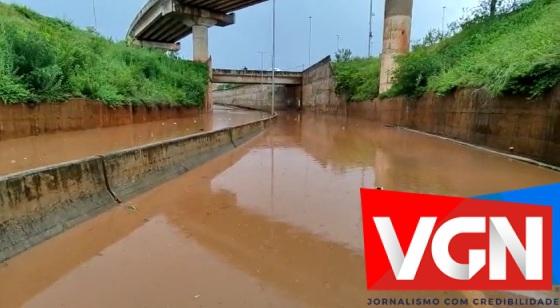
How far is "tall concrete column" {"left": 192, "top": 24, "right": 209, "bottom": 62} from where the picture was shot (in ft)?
107

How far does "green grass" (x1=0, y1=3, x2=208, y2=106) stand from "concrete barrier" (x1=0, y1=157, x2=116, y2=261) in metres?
5.94

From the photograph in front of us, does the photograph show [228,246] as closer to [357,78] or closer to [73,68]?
[73,68]

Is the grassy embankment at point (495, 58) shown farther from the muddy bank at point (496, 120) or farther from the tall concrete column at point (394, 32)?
the tall concrete column at point (394, 32)

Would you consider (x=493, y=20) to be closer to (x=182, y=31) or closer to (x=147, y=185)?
(x=147, y=185)

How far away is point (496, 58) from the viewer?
10797 mm

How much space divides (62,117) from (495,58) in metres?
13.3

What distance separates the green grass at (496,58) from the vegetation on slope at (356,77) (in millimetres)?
4485

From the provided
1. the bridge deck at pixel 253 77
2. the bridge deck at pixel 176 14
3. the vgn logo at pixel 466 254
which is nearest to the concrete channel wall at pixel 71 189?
the vgn logo at pixel 466 254

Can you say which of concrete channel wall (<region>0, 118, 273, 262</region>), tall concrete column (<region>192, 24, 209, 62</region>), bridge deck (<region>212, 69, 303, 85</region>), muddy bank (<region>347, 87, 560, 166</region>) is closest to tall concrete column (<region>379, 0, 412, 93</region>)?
muddy bank (<region>347, 87, 560, 166</region>)

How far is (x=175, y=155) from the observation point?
712cm

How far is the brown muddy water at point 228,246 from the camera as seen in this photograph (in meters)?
2.69

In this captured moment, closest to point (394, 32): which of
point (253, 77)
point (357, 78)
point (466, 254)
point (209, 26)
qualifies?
point (357, 78)

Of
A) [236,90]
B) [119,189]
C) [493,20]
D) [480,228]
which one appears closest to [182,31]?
[236,90]

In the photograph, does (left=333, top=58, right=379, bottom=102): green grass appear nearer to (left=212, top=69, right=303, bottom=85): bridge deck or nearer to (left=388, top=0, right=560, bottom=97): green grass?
(left=388, top=0, right=560, bottom=97): green grass
